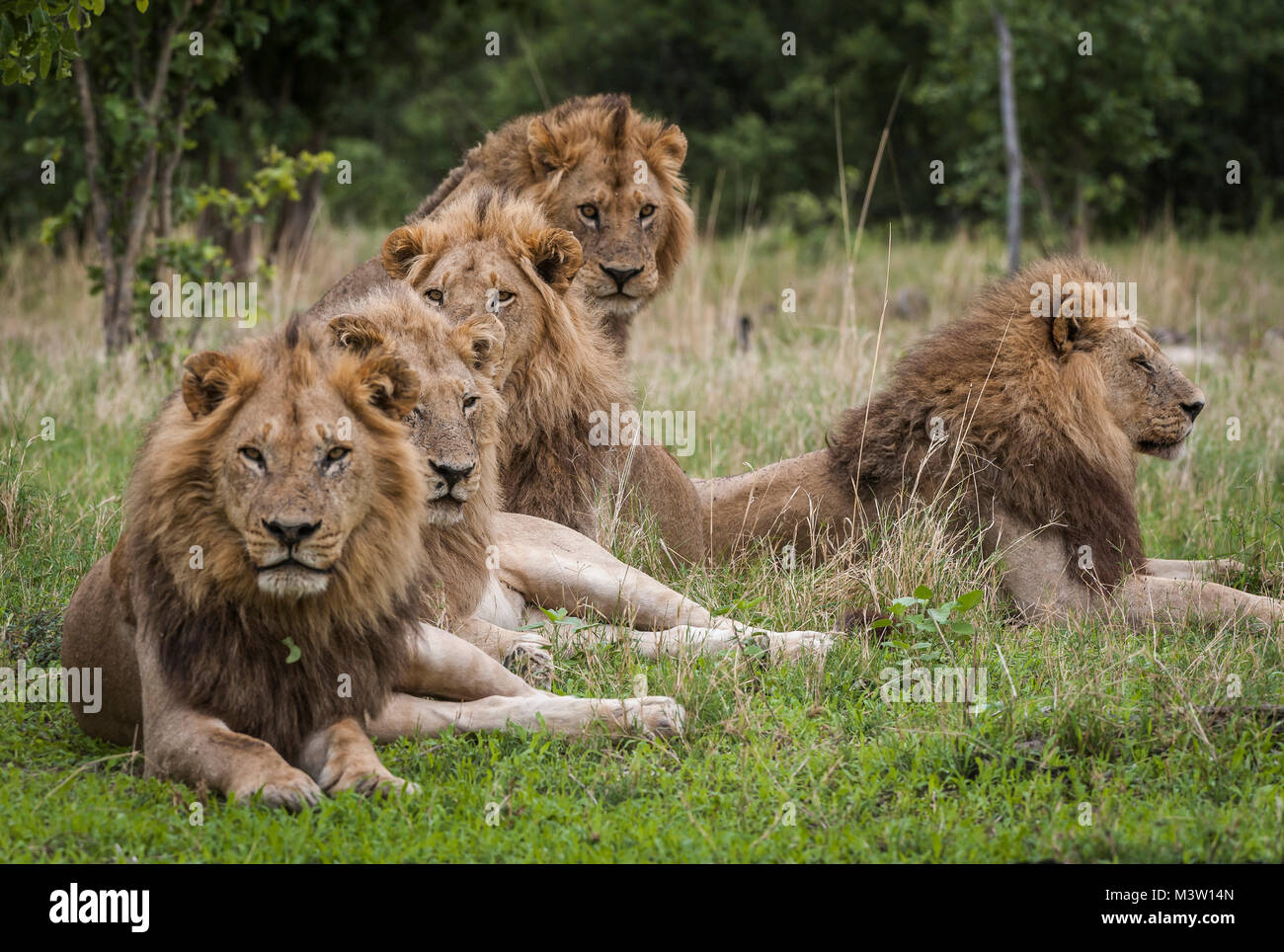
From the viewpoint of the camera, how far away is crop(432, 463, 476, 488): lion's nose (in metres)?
4.85

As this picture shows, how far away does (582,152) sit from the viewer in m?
7.11

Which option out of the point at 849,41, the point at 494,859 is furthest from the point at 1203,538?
the point at 849,41

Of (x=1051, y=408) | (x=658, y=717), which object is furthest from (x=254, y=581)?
(x=1051, y=408)

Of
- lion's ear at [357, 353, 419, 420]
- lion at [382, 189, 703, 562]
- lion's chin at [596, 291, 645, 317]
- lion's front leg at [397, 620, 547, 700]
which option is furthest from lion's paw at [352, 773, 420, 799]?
lion's chin at [596, 291, 645, 317]

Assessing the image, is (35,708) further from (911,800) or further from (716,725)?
(911,800)

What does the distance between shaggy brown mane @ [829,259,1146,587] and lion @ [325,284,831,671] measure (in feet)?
3.72

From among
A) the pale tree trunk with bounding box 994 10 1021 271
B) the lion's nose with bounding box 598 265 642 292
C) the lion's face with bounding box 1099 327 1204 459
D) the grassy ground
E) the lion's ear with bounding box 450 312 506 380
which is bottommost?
the grassy ground

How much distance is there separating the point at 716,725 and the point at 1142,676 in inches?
59.5

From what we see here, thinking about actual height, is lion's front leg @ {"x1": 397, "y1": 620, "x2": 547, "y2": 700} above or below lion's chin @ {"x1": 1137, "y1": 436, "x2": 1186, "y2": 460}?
below

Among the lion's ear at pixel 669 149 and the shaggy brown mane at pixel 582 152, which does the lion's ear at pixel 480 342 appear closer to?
the shaggy brown mane at pixel 582 152

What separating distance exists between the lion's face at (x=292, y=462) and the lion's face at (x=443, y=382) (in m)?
0.36

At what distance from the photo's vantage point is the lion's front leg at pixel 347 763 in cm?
419

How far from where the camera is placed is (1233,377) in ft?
37.4

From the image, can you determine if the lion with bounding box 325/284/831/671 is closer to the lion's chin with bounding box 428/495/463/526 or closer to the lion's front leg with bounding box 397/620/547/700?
the lion's chin with bounding box 428/495/463/526
